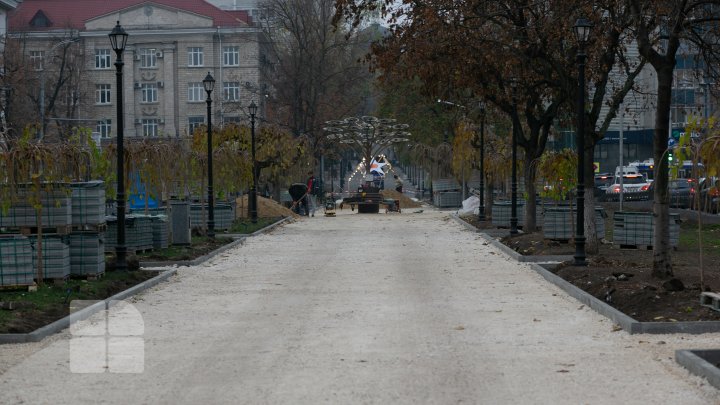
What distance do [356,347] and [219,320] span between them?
3.38 m

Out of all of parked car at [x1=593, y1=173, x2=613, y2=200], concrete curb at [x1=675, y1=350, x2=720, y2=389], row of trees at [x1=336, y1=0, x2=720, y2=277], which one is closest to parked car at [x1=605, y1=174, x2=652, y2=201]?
parked car at [x1=593, y1=173, x2=613, y2=200]

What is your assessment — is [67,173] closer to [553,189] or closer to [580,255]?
[580,255]

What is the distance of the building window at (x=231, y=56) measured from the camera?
87.7m

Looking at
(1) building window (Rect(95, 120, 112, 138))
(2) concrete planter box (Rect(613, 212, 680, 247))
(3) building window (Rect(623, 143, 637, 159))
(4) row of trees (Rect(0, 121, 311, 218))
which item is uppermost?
(1) building window (Rect(95, 120, 112, 138))

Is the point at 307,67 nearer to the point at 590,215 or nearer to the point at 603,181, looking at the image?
the point at 603,181

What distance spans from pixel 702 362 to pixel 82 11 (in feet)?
287

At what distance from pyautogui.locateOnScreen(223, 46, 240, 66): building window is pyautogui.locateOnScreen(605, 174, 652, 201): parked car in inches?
1192

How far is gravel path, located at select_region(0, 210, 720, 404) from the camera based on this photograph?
10.4m

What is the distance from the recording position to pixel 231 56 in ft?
289

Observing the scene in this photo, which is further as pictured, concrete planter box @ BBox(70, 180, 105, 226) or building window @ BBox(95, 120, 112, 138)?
building window @ BBox(95, 120, 112, 138)

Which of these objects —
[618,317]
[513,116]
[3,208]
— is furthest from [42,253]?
[513,116]

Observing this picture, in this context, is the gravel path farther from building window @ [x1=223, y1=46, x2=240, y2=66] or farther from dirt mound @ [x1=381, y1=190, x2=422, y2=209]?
building window @ [x1=223, y1=46, x2=240, y2=66]

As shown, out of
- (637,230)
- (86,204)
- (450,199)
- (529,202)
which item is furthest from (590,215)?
(450,199)

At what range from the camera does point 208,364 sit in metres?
12.1
